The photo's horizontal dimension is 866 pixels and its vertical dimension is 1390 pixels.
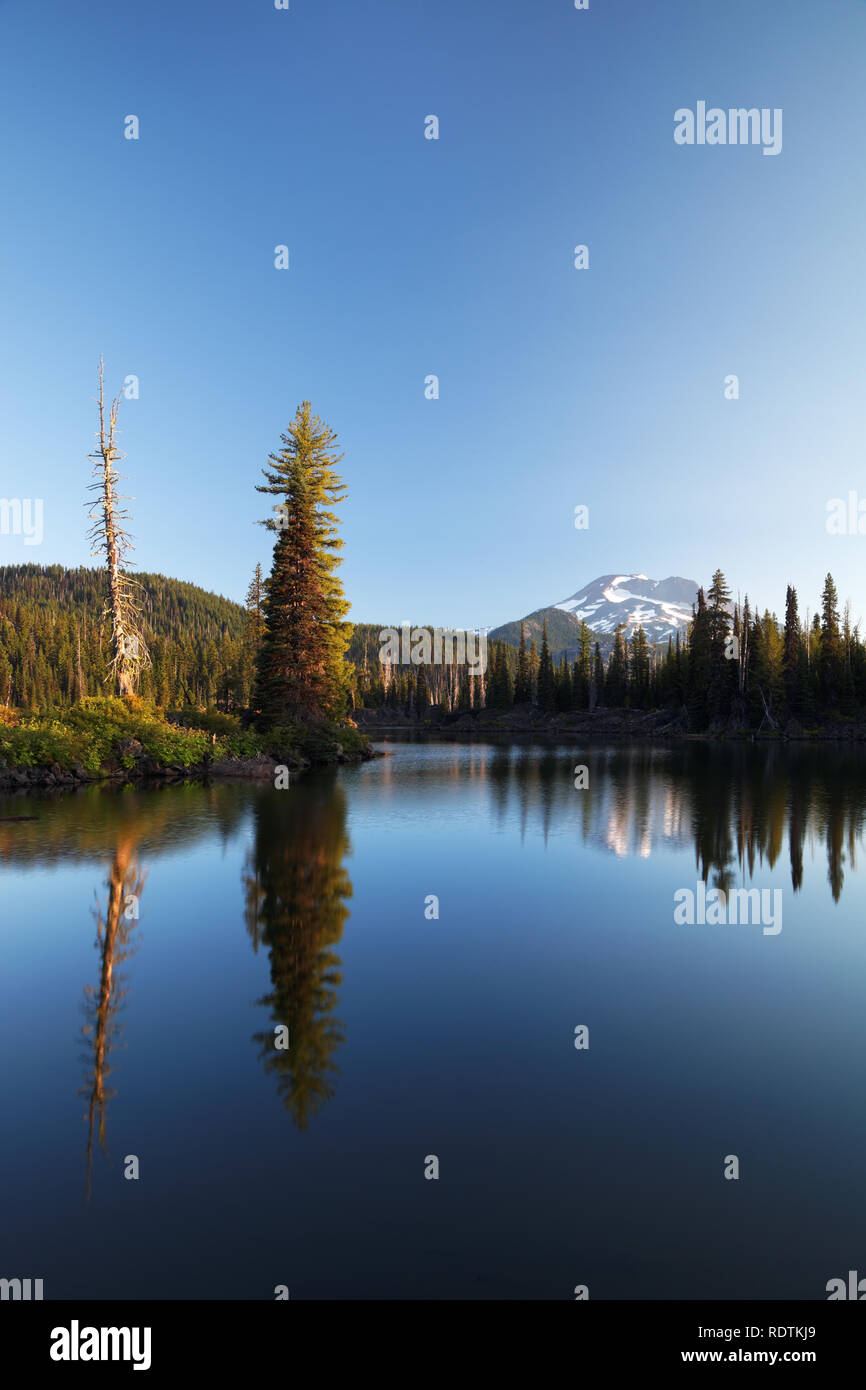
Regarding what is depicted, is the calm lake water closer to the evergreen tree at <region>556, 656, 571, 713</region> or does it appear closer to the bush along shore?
the bush along shore

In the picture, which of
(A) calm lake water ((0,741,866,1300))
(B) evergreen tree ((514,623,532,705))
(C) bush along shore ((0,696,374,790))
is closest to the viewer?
(A) calm lake water ((0,741,866,1300))

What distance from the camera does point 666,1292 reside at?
4688 mm

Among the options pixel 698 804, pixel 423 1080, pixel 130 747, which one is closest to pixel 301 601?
pixel 130 747

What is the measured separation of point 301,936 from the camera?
11453mm

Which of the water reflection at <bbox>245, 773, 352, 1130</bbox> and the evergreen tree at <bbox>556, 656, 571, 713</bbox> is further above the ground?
the evergreen tree at <bbox>556, 656, 571, 713</bbox>

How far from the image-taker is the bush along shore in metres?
30.4

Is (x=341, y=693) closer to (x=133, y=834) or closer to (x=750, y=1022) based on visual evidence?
(x=133, y=834)

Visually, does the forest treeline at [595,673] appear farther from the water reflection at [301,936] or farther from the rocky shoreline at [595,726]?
the water reflection at [301,936]

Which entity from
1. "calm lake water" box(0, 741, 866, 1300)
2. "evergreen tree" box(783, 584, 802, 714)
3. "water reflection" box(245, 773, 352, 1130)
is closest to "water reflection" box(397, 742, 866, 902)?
"calm lake water" box(0, 741, 866, 1300)

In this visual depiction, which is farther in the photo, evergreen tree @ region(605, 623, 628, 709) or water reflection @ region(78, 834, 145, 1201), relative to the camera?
evergreen tree @ region(605, 623, 628, 709)

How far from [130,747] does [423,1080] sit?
3029cm

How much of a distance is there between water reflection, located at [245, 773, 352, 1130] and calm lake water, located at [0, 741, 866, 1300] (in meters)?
0.06
